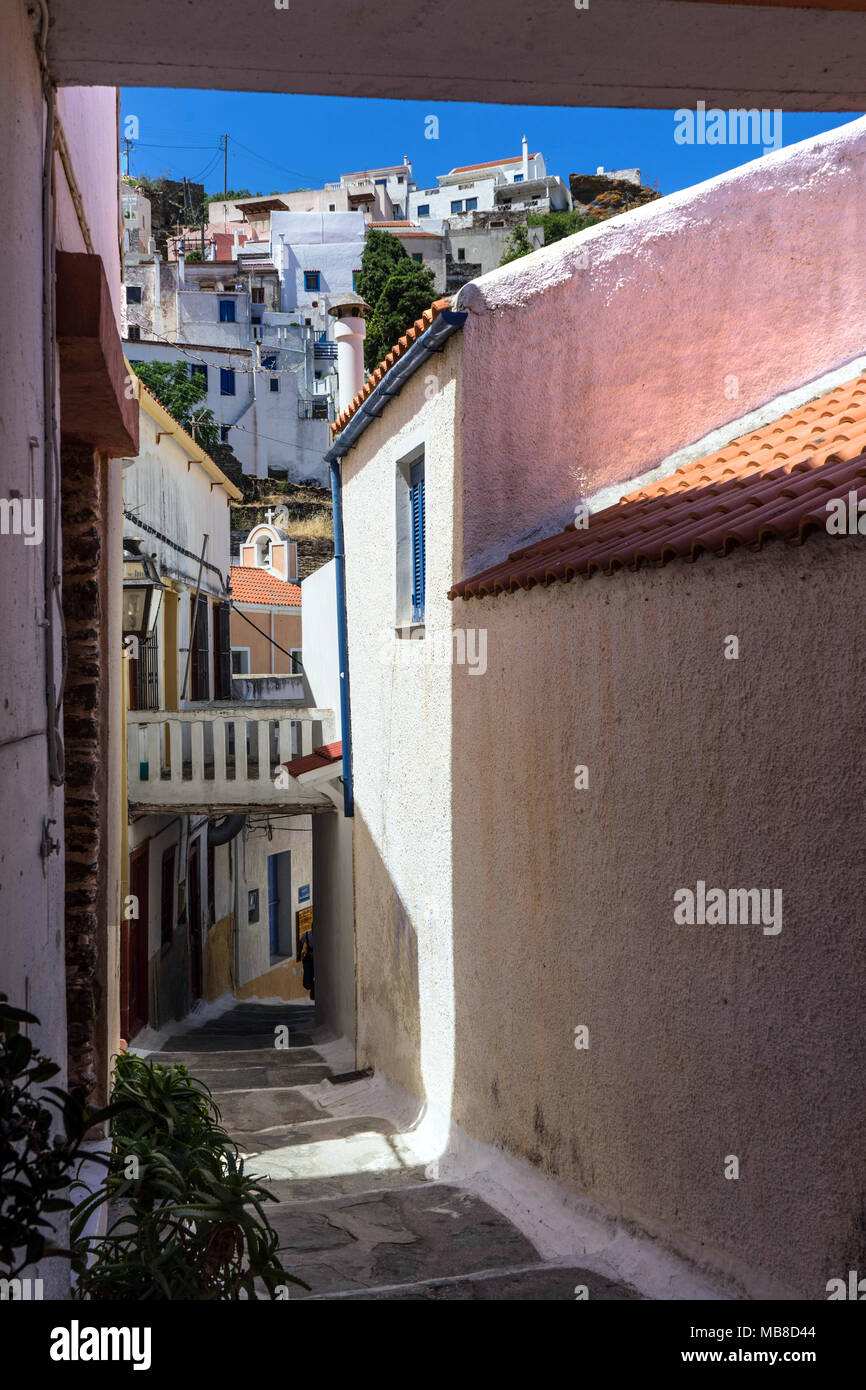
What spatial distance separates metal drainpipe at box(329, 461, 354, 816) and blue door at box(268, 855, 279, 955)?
14917mm

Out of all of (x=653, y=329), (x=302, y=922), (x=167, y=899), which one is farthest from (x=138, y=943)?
(x=302, y=922)

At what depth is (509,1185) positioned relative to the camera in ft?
21.5

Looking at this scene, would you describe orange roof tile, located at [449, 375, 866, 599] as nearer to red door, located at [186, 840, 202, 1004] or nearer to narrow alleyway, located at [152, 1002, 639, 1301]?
narrow alleyway, located at [152, 1002, 639, 1301]

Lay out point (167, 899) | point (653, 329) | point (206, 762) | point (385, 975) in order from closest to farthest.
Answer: point (653, 329), point (385, 975), point (206, 762), point (167, 899)

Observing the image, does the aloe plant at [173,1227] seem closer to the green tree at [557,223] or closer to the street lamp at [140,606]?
the street lamp at [140,606]

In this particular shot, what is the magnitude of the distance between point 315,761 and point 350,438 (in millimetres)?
3293

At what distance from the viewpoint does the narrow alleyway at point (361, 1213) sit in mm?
4863

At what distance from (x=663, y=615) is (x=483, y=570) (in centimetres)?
277

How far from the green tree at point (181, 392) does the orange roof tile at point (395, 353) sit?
101 ft

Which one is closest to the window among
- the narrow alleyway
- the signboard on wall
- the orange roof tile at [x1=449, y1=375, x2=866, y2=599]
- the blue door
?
the narrow alleyway

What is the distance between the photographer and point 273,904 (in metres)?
26.3

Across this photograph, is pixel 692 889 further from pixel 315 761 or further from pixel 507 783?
pixel 315 761

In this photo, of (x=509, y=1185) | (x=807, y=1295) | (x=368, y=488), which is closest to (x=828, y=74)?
(x=807, y=1295)

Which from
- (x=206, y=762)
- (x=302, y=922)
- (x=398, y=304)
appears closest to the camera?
(x=206, y=762)
